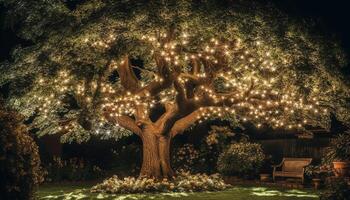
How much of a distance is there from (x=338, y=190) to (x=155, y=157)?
331 inches

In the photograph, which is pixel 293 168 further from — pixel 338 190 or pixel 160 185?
pixel 338 190

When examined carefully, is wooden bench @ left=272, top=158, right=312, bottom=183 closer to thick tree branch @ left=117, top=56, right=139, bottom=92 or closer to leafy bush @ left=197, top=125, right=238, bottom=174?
leafy bush @ left=197, top=125, right=238, bottom=174

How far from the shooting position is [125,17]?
13.5 metres

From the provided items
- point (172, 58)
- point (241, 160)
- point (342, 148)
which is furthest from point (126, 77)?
point (342, 148)

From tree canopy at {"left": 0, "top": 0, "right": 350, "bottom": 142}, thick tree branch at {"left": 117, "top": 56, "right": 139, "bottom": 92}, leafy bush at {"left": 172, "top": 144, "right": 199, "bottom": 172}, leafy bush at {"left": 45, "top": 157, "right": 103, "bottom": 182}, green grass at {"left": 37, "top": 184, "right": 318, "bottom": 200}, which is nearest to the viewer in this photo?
tree canopy at {"left": 0, "top": 0, "right": 350, "bottom": 142}

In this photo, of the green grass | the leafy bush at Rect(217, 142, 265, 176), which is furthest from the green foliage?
the green grass

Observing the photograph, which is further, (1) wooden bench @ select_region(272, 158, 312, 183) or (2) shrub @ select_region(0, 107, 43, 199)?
(1) wooden bench @ select_region(272, 158, 312, 183)

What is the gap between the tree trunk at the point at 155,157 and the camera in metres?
17.5

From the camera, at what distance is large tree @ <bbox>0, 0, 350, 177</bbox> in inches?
537

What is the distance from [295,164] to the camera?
19188 mm

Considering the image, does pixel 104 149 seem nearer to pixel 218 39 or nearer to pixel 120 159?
pixel 120 159

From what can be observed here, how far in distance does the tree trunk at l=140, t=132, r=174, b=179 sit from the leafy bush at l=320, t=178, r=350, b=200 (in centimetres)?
782

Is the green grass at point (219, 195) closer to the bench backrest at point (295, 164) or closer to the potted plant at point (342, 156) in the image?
the potted plant at point (342, 156)

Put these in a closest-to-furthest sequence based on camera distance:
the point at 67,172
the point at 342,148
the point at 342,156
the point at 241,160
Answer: the point at 342,156 < the point at 342,148 < the point at 241,160 < the point at 67,172
